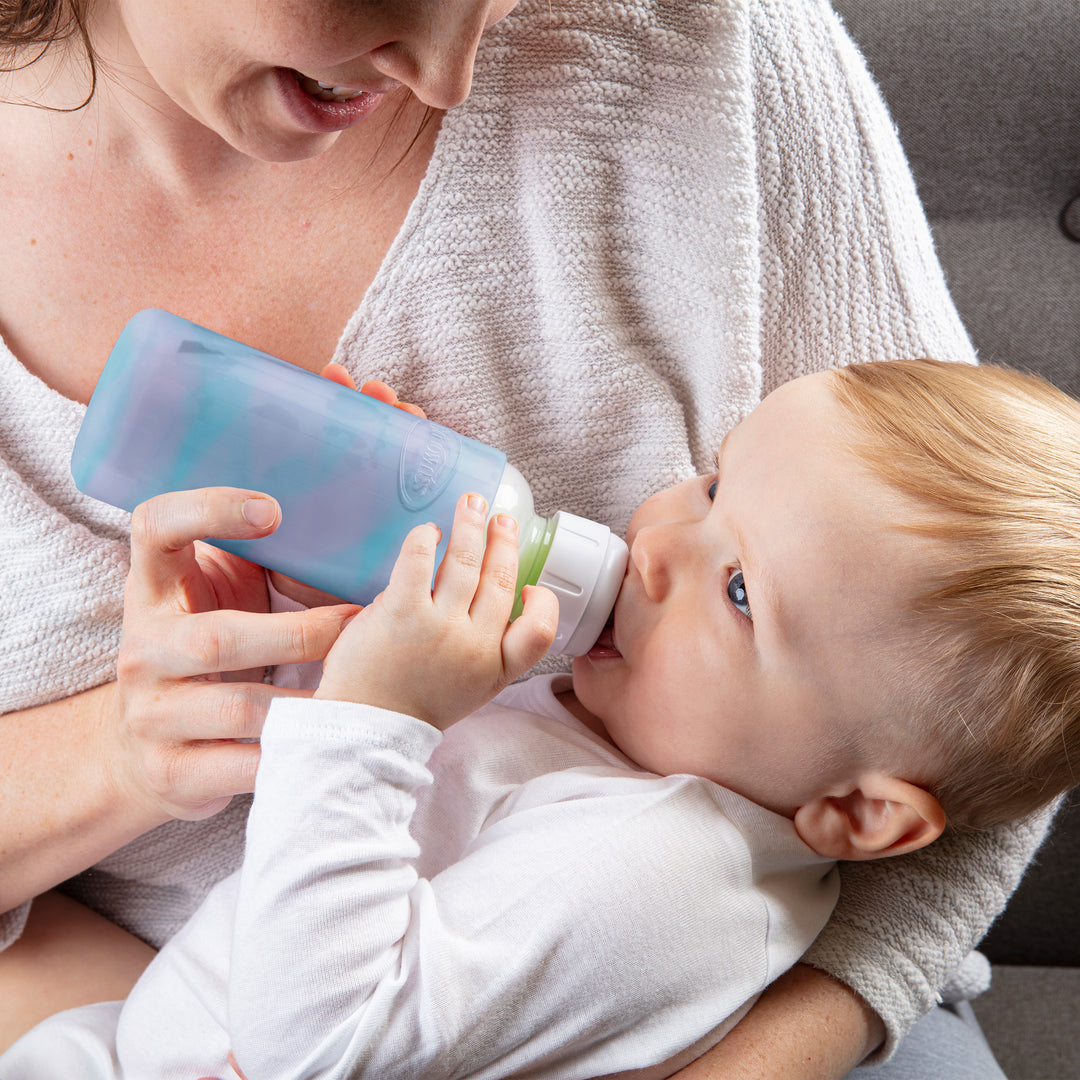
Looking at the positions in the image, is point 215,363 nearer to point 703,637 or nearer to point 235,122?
point 235,122

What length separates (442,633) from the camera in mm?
741

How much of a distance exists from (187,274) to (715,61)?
0.56m

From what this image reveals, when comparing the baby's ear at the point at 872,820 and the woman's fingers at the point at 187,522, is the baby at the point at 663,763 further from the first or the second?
the woman's fingers at the point at 187,522

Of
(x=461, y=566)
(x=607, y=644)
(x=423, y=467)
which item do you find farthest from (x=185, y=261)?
(x=607, y=644)

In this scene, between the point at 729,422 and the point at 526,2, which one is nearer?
the point at 526,2

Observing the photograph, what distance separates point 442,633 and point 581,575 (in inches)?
6.8

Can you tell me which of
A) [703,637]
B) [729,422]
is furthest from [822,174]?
[703,637]

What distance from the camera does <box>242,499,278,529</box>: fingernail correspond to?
70 cm

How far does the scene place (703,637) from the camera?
86cm

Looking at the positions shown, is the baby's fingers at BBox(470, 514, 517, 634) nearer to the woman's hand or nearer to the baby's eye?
the woman's hand

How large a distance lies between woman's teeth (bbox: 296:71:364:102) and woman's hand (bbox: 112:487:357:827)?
309mm

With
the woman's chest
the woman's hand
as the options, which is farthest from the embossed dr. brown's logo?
the woman's chest

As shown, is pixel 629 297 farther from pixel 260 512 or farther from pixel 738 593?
pixel 260 512

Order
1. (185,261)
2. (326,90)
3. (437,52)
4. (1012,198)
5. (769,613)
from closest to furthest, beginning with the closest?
1. (437,52)
2. (326,90)
3. (769,613)
4. (185,261)
5. (1012,198)
